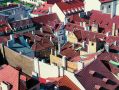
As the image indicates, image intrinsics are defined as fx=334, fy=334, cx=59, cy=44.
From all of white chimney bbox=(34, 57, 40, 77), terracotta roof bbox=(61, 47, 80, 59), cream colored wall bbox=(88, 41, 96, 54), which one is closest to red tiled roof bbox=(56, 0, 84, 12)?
terracotta roof bbox=(61, 47, 80, 59)

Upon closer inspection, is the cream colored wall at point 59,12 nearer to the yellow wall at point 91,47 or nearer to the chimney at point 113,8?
the chimney at point 113,8

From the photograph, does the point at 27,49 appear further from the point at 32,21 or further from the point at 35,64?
the point at 32,21

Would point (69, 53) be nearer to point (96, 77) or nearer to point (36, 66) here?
point (36, 66)

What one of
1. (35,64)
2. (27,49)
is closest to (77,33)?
(27,49)

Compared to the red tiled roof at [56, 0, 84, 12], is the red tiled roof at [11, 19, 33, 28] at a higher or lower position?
lower

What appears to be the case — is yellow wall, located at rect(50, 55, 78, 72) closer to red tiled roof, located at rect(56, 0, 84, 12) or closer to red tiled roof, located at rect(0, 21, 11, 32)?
red tiled roof, located at rect(0, 21, 11, 32)
